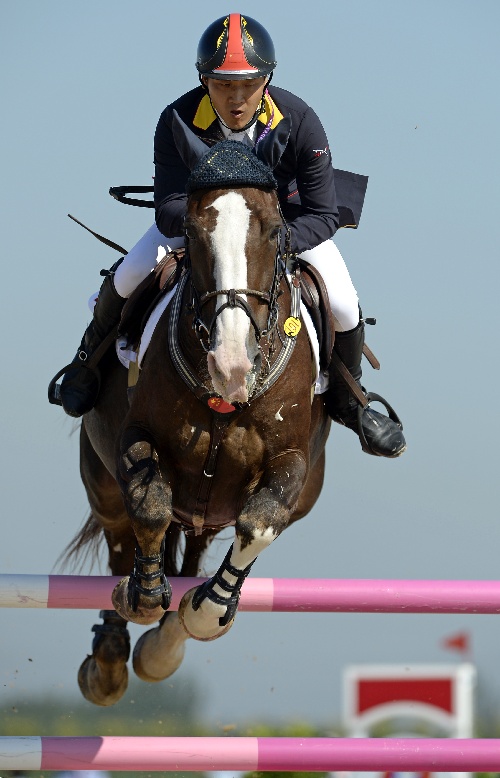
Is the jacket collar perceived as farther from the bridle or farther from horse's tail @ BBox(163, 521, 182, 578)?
horse's tail @ BBox(163, 521, 182, 578)

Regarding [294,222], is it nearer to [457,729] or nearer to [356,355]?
[356,355]

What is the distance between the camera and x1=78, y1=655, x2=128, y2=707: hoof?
6980 millimetres

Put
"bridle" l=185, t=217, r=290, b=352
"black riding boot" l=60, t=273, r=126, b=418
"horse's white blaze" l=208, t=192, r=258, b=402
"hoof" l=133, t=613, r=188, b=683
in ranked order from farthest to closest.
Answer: "hoof" l=133, t=613, r=188, b=683 < "black riding boot" l=60, t=273, r=126, b=418 < "bridle" l=185, t=217, r=290, b=352 < "horse's white blaze" l=208, t=192, r=258, b=402

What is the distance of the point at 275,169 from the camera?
5.66m

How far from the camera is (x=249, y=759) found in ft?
17.6

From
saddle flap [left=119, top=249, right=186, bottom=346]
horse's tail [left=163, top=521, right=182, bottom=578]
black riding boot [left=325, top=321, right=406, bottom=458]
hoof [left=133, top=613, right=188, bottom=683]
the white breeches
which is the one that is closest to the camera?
saddle flap [left=119, top=249, right=186, bottom=346]

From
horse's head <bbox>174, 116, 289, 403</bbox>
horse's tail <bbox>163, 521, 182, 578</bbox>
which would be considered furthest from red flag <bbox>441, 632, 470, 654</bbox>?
horse's head <bbox>174, 116, 289, 403</bbox>

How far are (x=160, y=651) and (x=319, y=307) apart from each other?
2.35m

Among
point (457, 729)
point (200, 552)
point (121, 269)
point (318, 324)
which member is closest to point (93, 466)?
point (200, 552)

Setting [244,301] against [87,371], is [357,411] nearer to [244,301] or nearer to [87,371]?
[87,371]

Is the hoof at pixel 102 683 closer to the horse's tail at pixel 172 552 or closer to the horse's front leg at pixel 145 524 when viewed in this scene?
the horse's tail at pixel 172 552

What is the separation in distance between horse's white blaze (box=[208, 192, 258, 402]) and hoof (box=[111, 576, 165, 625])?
43.7 inches

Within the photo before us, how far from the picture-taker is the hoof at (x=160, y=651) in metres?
6.88

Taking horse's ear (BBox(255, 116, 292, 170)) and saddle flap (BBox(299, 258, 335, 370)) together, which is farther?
saddle flap (BBox(299, 258, 335, 370))
